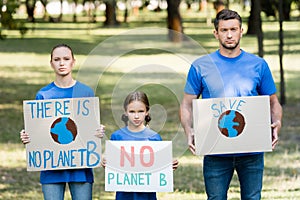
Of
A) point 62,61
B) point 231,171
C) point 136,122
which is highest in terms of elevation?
point 62,61

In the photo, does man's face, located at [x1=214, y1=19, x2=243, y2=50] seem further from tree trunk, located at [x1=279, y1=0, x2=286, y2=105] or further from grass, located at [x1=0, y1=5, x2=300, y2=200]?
tree trunk, located at [x1=279, y1=0, x2=286, y2=105]

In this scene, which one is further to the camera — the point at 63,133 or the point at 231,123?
the point at 63,133

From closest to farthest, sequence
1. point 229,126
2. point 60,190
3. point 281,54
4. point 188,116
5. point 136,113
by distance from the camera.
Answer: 1. point 136,113
2. point 229,126
3. point 188,116
4. point 60,190
5. point 281,54

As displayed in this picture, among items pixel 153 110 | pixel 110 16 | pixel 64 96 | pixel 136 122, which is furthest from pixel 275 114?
pixel 110 16

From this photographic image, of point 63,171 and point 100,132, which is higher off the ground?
point 100,132

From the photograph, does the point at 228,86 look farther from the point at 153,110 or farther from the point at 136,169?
the point at 136,169

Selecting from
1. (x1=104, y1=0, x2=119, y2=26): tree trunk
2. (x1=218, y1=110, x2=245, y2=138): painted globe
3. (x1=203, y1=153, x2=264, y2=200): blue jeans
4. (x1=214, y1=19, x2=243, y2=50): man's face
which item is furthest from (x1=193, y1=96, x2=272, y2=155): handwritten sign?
(x1=104, y1=0, x2=119, y2=26): tree trunk

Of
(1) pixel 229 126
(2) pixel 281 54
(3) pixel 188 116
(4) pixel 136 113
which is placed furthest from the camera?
(2) pixel 281 54

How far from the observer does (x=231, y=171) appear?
6.41 metres

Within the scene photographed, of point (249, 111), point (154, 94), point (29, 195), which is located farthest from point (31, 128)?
point (154, 94)

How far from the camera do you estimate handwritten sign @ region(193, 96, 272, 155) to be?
621 centimetres

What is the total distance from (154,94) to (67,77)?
13.1 meters

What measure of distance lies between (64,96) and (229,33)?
1.23m

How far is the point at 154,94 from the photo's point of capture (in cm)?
1950
